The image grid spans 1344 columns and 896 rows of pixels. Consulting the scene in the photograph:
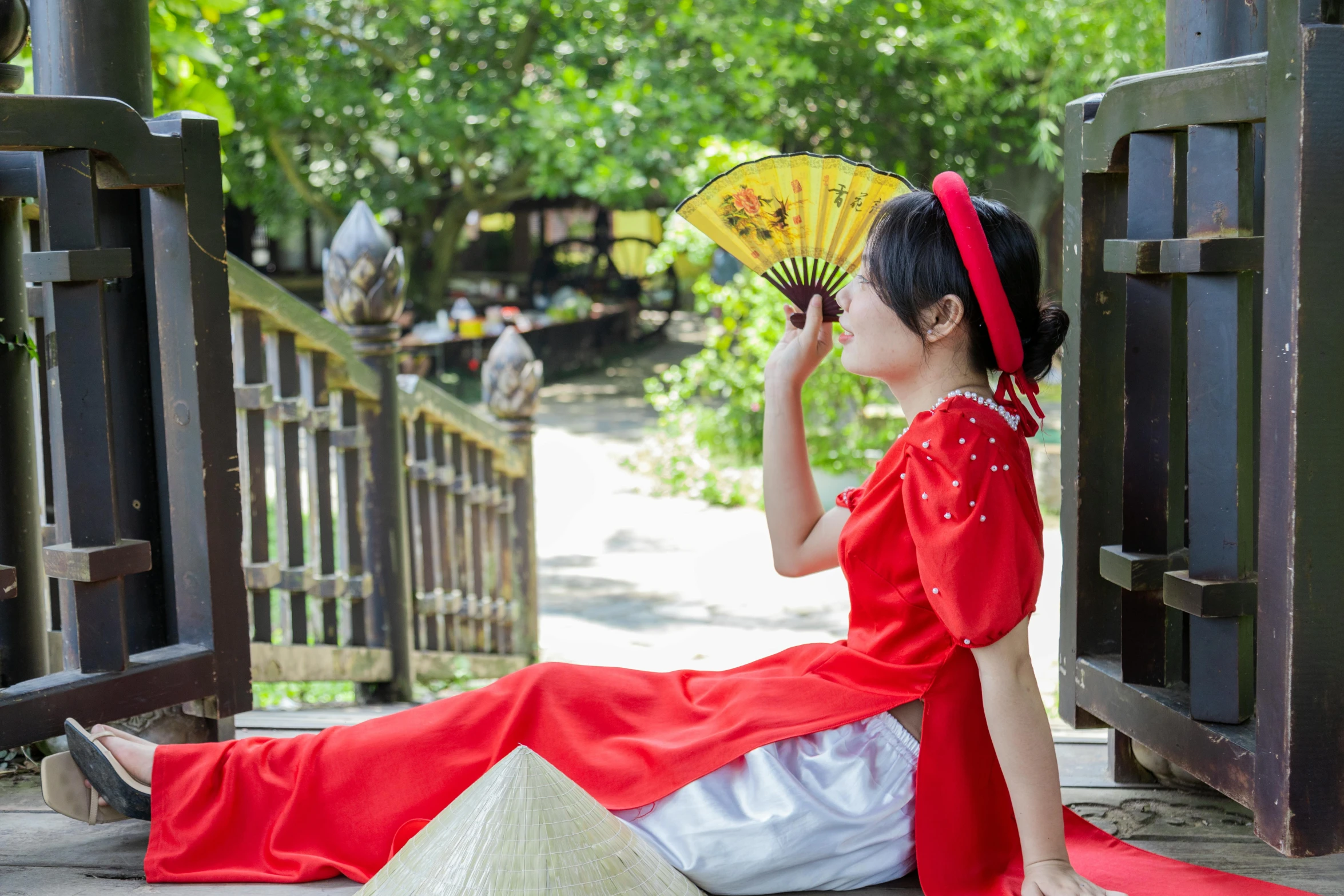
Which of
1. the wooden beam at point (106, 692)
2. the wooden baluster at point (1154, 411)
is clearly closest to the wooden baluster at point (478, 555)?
the wooden beam at point (106, 692)

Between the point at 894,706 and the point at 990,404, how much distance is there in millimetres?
400

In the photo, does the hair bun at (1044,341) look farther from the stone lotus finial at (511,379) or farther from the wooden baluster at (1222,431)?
the stone lotus finial at (511,379)

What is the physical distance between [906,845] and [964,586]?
1.26 feet

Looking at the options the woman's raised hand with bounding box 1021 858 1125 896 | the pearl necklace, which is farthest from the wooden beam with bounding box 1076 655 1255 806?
the pearl necklace

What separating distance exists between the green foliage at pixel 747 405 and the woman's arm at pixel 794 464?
5.11 meters

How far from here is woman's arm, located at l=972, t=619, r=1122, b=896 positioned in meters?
1.43

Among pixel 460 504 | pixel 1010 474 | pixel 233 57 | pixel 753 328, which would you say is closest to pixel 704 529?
pixel 753 328

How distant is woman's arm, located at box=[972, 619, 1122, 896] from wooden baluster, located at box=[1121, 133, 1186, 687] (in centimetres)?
44

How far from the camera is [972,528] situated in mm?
1453

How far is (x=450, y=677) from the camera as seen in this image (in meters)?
4.17

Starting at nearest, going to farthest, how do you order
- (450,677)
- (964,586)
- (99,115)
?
(964,586), (99,115), (450,677)

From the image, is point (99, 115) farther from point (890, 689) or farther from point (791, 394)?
point (890, 689)

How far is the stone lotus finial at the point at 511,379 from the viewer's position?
4.41m

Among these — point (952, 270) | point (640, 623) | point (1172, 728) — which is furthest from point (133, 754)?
point (640, 623)
